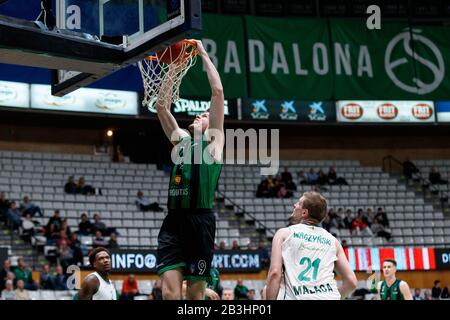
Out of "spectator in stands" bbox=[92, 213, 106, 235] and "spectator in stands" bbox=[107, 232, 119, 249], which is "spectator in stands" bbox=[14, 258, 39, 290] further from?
"spectator in stands" bbox=[92, 213, 106, 235]

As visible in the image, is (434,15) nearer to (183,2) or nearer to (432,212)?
(432,212)

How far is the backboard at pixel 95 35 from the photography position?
632 centimetres

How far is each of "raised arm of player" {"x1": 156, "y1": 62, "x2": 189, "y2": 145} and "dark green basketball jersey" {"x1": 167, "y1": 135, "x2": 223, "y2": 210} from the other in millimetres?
266

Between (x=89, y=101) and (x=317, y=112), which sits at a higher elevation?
(x=89, y=101)

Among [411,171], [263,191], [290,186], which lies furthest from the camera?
[411,171]

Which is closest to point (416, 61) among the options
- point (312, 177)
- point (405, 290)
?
point (312, 177)

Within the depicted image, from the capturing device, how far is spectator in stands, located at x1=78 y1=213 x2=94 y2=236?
1981 centimetres

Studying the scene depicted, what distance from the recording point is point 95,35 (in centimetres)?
713

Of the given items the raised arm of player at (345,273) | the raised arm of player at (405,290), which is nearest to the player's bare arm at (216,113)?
the raised arm of player at (345,273)

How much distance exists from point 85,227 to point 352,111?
31.9ft

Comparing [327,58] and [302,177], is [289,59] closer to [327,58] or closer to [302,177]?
[327,58]

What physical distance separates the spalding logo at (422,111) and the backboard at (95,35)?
19.5 metres

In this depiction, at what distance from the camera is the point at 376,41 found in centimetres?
2417
